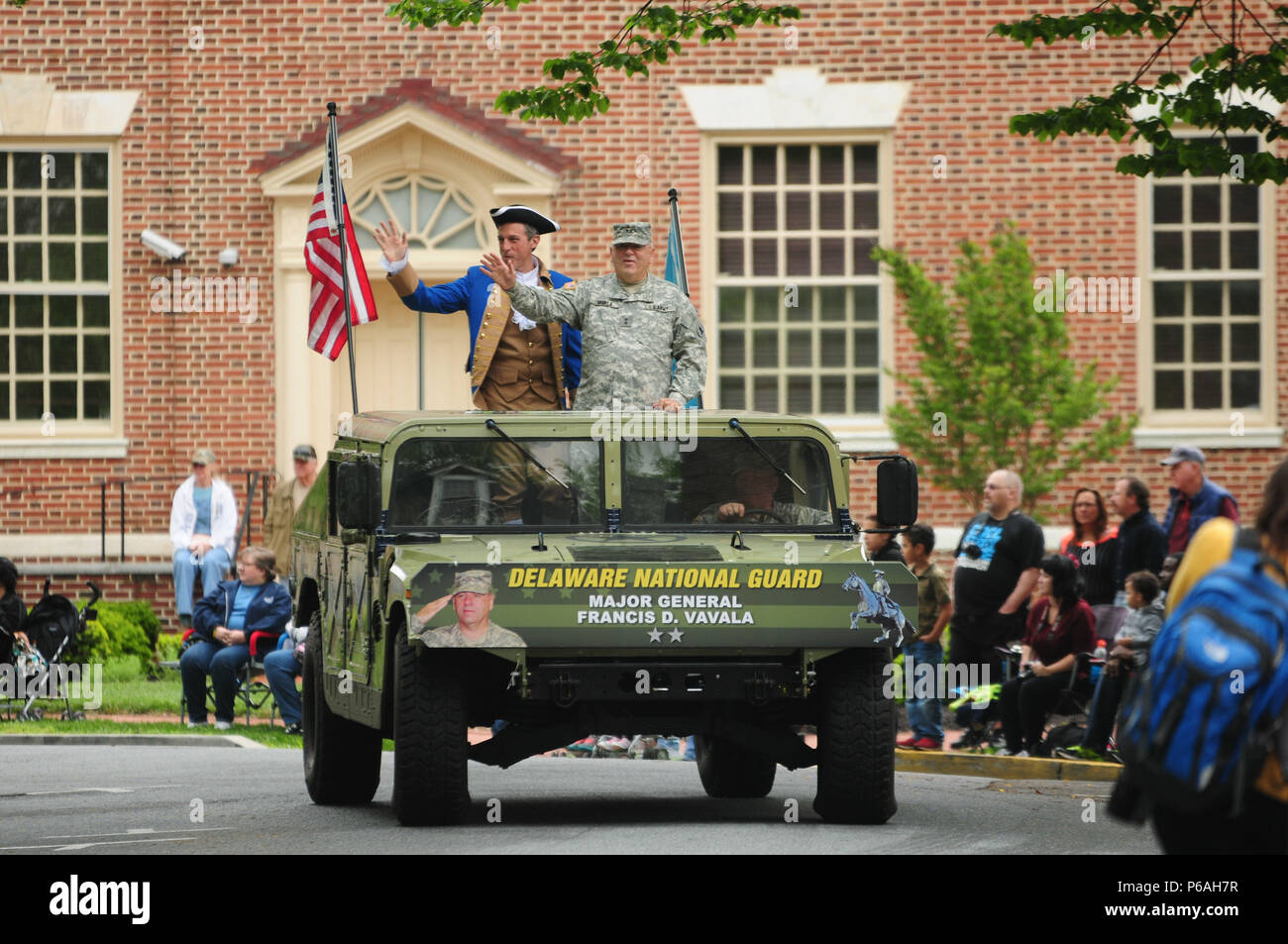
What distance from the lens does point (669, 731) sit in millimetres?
9875

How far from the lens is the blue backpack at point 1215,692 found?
4836 millimetres

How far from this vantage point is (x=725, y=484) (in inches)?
417

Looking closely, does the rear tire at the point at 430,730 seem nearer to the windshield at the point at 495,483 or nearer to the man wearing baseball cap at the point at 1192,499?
the windshield at the point at 495,483

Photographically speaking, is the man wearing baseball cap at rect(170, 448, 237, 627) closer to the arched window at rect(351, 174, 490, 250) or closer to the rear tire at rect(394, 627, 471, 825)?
the arched window at rect(351, 174, 490, 250)

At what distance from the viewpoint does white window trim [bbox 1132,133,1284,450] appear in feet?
68.6

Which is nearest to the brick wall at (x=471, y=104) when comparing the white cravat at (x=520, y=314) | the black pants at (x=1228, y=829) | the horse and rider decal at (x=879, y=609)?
the white cravat at (x=520, y=314)

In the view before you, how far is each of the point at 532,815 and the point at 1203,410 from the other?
12.3m

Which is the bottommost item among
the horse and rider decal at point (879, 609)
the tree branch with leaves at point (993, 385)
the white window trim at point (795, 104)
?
the horse and rider decal at point (879, 609)

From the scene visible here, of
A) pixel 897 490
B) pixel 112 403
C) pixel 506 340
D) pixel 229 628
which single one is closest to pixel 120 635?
pixel 112 403

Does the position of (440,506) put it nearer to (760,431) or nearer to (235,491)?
(760,431)

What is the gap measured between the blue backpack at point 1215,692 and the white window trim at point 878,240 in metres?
16.0

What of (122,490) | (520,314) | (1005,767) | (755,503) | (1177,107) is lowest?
(1005,767)

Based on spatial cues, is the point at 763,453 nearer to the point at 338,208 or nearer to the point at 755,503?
the point at 755,503

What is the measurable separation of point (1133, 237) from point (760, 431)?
11428mm
